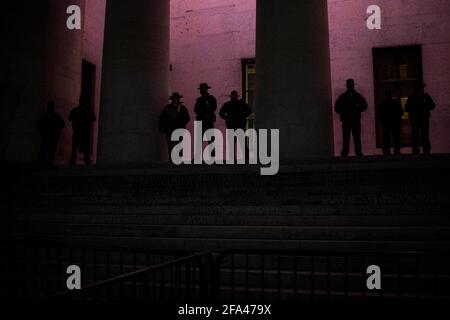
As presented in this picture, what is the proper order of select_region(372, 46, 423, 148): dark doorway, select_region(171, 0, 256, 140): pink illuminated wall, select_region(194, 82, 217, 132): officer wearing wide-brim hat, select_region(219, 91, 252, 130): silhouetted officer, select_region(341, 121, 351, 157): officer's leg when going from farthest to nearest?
select_region(171, 0, 256, 140): pink illuminated wall → select_region(372, 46, 423, 148): dark doorway → select_region(194, 82, 217, 132): officer wearing wide-brim hat → select_region(219, 91, 252, 130): silhouetted officer → select_region(341, 121, 351, 157): officer's leg

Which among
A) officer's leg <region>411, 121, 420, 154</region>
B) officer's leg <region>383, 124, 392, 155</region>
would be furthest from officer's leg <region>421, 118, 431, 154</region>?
officer's leg <region>383, 124, 392, 155</region>

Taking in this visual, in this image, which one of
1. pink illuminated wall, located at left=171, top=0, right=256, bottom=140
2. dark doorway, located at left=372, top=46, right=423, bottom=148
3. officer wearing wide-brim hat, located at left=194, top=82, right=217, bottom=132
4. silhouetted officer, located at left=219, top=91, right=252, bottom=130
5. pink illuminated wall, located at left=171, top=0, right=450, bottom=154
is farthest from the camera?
pink illuminated wall, located at left=171, top=0, right=256, bottom=140

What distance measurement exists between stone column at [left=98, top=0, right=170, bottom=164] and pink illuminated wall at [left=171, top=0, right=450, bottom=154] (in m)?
6.56

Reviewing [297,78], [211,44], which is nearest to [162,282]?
[297,78]

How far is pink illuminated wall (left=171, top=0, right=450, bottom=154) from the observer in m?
18.9

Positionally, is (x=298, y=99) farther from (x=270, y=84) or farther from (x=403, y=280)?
(x=403, y=280)

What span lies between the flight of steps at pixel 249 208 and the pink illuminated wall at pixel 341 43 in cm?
922

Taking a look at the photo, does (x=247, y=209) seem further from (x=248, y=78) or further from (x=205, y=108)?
(x=248, y=78)

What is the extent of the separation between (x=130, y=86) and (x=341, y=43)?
957 cm

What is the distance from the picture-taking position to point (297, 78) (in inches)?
529
